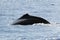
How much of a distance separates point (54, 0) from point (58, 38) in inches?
1266

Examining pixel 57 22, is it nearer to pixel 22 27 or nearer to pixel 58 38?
pixel 22 27

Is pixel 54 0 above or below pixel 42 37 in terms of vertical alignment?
above

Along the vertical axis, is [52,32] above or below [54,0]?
below

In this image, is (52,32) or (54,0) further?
(54,0)

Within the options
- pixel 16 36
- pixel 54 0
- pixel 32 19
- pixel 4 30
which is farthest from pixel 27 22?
pixel 54 0

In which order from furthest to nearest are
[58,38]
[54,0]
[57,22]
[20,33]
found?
[54,0]
[57,22]
[20,33]
[58,38]

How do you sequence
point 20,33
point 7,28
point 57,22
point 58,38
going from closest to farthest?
1. point 58,38
2. point 20,33
3. point 7,28
4. point 57,22

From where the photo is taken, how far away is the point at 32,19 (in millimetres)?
27688

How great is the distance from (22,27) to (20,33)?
219 cm

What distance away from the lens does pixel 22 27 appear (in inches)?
1074

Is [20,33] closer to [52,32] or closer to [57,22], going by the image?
[52,32]

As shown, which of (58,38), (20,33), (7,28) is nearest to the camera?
(58,38)

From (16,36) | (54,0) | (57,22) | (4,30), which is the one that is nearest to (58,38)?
(16,36)

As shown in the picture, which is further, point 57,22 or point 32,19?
point 57,22
